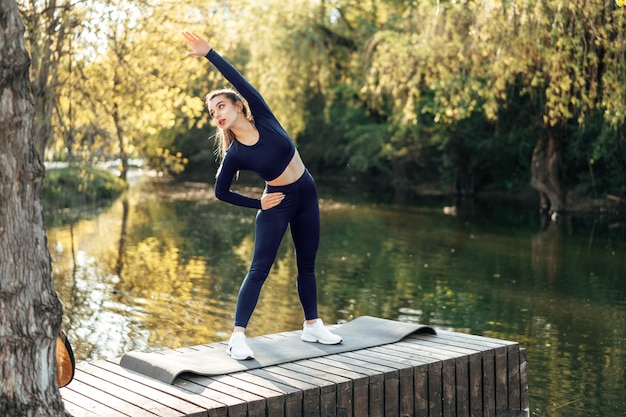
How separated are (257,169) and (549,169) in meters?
23.5

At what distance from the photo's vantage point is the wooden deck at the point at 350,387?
512cm

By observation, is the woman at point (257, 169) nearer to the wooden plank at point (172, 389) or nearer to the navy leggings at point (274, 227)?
the navy leggings at point (274, 227)

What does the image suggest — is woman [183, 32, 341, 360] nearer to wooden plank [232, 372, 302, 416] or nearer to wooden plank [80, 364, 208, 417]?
wooden plank [232, 372, 302, 416]

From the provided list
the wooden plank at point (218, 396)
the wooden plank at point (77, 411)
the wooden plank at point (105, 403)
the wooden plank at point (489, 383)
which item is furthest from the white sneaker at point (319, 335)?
the wooden plank at point (77, 411)

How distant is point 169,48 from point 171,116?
155 cm

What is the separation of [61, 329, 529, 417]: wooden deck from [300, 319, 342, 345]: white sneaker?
0.85 ft

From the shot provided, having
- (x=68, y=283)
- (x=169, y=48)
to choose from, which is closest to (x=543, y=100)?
(x=169, y=48)

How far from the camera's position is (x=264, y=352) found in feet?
20.6

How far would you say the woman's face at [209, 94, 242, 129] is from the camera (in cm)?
610

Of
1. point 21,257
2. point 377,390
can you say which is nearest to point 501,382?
point 377,390

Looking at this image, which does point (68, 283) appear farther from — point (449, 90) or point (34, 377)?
point (449, 90)

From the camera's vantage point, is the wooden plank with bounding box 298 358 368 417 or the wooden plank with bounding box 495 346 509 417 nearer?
the wooden plank with bounding box 298 358 368 417

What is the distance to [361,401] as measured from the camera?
18.6ft

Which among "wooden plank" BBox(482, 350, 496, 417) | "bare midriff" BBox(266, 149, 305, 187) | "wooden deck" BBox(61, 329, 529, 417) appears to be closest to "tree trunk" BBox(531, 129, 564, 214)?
"wooden deck" BBox(61, 329, 529, 417)
